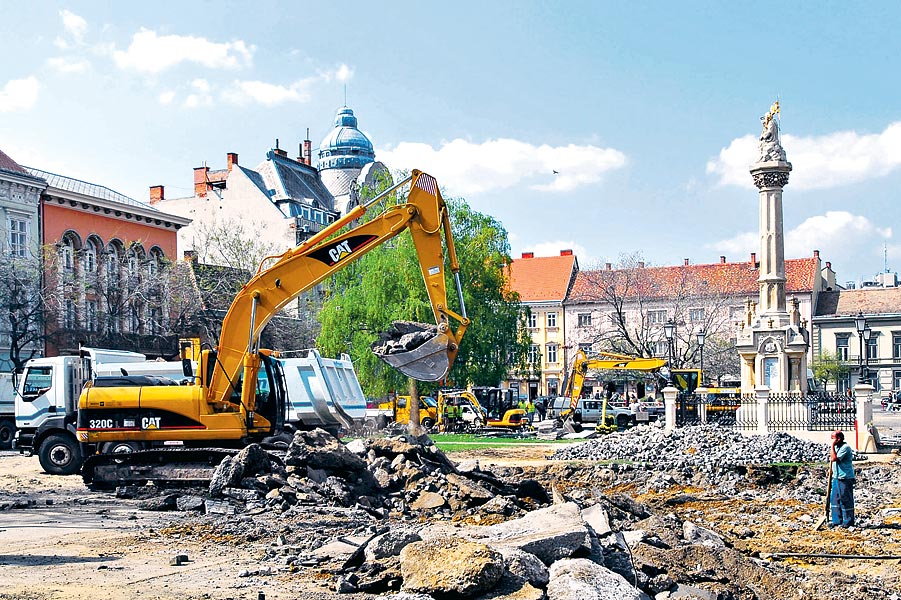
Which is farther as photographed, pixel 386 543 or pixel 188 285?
pixel 188 285

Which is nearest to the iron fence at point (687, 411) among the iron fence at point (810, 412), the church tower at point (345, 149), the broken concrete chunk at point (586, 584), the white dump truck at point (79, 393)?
the iron fence at point (810, 412)

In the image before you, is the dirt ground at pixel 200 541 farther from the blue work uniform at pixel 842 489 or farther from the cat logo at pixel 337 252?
the cat logo at pixel 337 252

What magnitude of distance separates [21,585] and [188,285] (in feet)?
115

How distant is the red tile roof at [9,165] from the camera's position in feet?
137

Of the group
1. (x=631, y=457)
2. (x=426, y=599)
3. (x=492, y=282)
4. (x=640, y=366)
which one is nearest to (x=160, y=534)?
(x=426, y=599)

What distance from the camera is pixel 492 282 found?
43.0 metres

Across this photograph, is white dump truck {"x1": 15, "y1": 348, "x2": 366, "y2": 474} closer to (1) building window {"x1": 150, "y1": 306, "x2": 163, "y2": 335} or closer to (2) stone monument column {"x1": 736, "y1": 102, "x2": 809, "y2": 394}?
(2) stone monument column {"x1": 736, "y1": 102, "x2": 809, "y2": 394}

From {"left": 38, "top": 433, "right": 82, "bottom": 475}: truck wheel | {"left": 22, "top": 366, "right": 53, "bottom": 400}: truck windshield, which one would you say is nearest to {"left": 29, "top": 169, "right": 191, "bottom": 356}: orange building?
{"left": 22, "top": 366, "right": 53, "bottom": 400}: truck windshield

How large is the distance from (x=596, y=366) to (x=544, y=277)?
3962 centimetres

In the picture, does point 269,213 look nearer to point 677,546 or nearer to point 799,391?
point 799,391

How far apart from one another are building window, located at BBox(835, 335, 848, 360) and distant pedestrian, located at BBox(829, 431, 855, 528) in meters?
63.3

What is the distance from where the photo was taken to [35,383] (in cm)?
2433

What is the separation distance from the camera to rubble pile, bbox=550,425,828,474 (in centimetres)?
2403

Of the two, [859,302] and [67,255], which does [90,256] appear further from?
[859,302]
